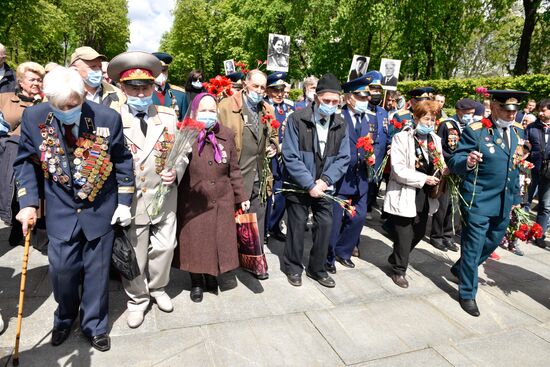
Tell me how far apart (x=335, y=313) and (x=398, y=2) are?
20.0 metres

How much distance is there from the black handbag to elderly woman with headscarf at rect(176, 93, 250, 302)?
700mm

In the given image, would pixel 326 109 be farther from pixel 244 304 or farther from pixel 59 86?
pixel 59 86

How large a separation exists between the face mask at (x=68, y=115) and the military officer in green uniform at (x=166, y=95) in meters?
1.93

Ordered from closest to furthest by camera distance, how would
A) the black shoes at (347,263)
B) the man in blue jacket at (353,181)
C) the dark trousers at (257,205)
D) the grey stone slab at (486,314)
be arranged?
the grey stone slab at (486,314), the dark trousers at (257,205), the man in blue jacket at (353,181), the black shoes at (347,263)

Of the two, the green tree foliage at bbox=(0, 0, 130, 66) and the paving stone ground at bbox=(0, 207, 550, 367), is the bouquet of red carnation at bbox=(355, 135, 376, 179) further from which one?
the green tree foliage at bbox=(0, 0, 130, 66)

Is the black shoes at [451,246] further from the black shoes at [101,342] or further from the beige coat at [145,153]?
the black shoes at [101,342]

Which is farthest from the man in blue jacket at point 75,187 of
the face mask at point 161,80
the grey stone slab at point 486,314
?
the grey stone slab at point 486,314

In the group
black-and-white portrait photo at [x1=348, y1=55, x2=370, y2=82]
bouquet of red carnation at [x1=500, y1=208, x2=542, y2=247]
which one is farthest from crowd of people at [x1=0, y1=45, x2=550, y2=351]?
black-and-white portrait photo at [x1=348, y1=55, x2=370, y2=82]

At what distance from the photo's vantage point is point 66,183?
271cm

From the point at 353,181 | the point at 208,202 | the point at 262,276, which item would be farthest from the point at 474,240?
the point at 208,202

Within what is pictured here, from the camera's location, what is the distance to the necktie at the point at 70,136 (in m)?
2.71

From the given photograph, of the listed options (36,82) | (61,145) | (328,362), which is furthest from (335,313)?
(36,82)

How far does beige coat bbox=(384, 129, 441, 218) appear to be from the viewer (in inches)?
169

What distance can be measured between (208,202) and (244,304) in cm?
108
